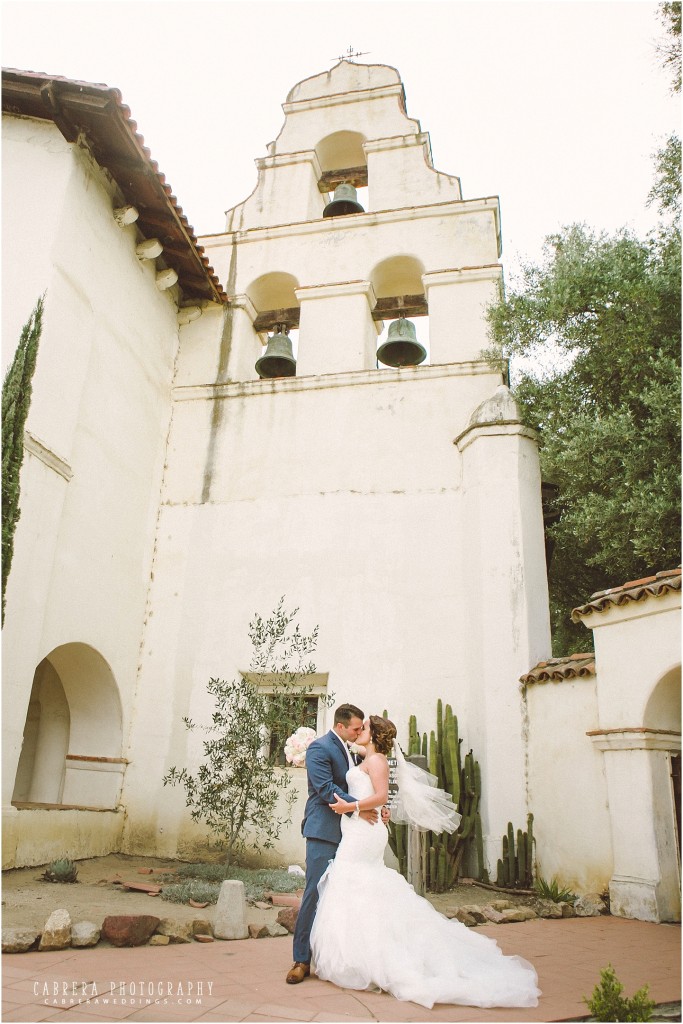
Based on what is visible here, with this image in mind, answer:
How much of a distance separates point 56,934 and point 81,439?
20.1 ft

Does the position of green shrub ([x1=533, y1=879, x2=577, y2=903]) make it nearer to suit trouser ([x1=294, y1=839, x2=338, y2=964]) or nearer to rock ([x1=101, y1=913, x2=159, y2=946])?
suit trouser ([x1=294, y1=839, x2=338, y2=964])

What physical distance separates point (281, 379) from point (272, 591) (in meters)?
3.58

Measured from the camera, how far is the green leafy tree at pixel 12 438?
691 centimetres

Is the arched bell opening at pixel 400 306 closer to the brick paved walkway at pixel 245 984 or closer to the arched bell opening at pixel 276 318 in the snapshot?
the arched bell opening at pixel 276 318

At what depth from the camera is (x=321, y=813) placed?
459 cm

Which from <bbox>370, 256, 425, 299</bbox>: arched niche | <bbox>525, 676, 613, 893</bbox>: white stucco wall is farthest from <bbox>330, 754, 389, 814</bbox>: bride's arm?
<bbox>370, 256, 425, 299</bbox>: arched niche

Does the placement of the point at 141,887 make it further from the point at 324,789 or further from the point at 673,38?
the point at 673,38

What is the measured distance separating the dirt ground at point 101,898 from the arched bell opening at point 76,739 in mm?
1116

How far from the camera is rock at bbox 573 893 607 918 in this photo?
689 centimetres

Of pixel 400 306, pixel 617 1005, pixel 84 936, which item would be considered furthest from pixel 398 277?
pixel 617 1005

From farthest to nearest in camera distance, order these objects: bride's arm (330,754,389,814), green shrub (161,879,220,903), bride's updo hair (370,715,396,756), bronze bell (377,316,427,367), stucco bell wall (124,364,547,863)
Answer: bronze bell (377,316,427,367), stucco bell wall (124,364,547,863), green shrub (161,879,220,903), bride's updo hair (370,715,396,756), bride's arm (330,754,389,814)

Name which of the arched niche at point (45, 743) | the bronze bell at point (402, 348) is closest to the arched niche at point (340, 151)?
the bronze bell at point (402, 348)

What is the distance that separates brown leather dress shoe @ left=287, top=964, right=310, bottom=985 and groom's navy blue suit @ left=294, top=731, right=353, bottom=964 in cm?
20

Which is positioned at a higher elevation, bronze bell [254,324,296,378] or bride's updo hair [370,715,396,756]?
bronze bell [254,324,296,378]
